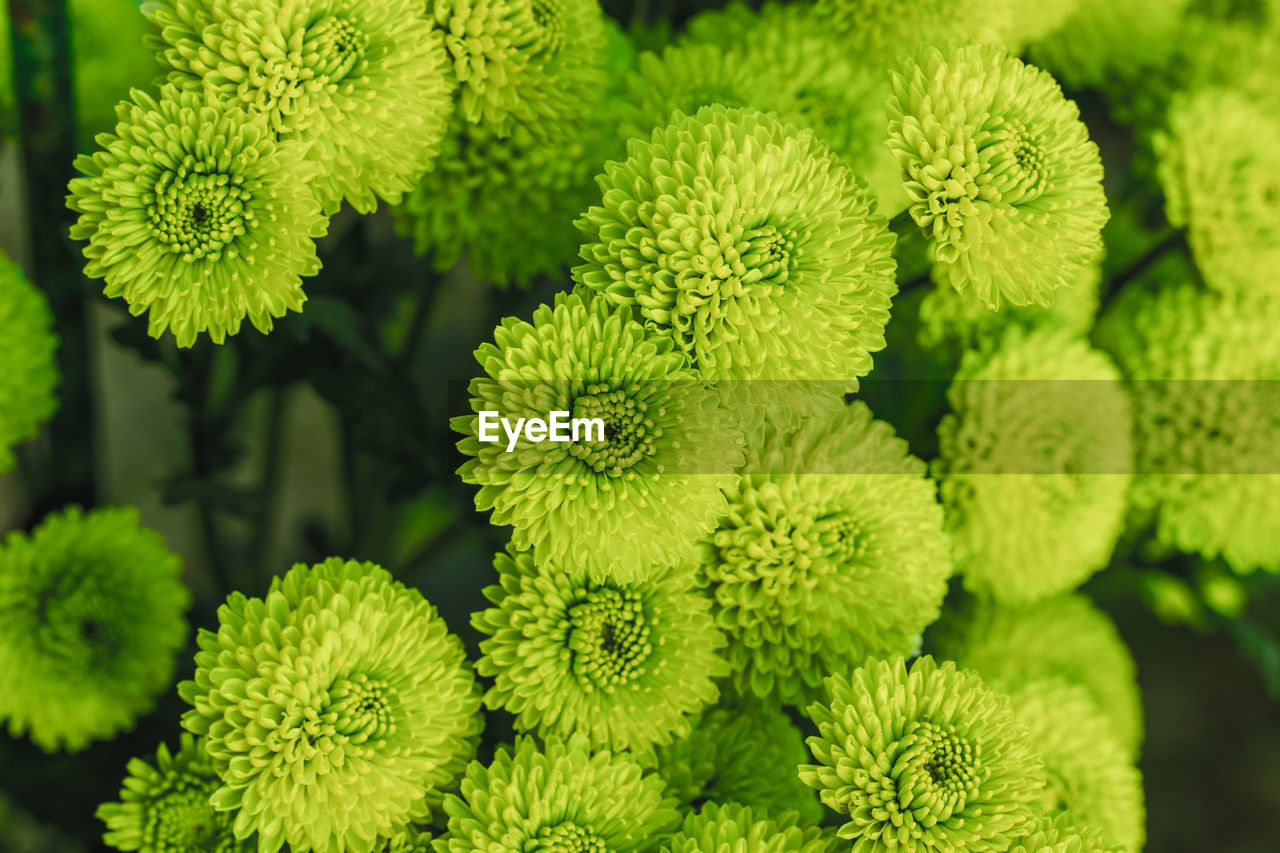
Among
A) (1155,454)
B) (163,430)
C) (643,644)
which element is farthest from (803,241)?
(163,430)

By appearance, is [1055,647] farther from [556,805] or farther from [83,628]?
[83,628]

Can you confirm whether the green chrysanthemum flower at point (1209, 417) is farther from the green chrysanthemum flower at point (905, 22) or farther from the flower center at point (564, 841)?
the flower center at point (564, 841)

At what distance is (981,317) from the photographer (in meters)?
0.50

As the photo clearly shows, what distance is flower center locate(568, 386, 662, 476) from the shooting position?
0.36 m

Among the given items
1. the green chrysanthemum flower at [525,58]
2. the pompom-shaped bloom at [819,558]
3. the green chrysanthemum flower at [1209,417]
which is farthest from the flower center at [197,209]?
the green chrysanthemum flower at [1209,417]

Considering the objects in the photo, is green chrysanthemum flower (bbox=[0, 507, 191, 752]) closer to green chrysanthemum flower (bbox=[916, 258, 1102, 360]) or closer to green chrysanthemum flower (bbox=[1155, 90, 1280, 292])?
green chrysanthemum flower (bbox=[916, 258, 1102, 360])

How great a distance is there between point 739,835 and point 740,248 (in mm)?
230

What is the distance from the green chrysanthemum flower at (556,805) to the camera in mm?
371

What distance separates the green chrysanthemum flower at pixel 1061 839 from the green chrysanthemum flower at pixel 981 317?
0.23 m

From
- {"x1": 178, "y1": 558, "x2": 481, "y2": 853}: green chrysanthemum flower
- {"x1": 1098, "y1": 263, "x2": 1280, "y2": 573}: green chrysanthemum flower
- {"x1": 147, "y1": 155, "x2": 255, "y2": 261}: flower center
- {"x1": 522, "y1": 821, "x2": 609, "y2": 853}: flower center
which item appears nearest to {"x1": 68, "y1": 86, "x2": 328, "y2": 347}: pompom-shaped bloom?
{"x1": 147, "y1": 155, "x2": 255, "y2": 261}: flower center

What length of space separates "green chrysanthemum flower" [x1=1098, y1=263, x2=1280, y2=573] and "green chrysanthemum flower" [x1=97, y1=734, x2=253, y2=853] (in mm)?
509

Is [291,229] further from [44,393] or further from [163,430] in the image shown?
[163,430]

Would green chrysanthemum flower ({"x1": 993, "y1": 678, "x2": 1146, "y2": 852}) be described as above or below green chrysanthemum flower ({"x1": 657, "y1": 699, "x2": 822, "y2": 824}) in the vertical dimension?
below

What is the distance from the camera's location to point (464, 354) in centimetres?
68
